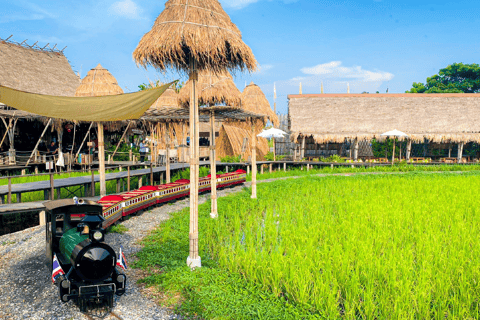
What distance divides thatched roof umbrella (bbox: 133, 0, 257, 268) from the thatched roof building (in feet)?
54.0

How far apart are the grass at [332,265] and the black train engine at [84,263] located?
2.93 feet

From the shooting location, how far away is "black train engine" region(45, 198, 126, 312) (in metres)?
4.17

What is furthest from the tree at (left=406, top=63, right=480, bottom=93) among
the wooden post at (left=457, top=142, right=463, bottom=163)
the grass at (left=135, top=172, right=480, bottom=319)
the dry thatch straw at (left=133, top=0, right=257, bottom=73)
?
the dry thatch straw at (left=133, top=0, right=257, bottom=73)

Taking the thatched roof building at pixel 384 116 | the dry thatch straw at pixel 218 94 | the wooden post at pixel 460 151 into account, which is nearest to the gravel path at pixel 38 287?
the dry thatch straw at pixel 218 94

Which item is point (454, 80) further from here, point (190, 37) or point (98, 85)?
point (190, 37)

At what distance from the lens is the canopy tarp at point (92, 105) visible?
17.7 feet

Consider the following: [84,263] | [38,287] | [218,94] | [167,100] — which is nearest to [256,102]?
[167,100]

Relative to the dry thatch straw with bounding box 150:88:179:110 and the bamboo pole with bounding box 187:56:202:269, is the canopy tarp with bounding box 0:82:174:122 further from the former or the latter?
the dry thatch straw with bounding box 150:88:179:110

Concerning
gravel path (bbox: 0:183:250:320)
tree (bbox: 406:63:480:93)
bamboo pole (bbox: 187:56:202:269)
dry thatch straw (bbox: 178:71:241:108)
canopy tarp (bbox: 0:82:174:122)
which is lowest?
gravel path (bbox: 0:183:250:320)

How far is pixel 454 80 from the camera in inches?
1649

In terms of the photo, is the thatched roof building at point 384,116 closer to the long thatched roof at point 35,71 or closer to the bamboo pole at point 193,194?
the long thatched roof at point 35,71

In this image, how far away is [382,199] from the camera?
10.3m

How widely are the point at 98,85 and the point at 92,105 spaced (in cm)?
820

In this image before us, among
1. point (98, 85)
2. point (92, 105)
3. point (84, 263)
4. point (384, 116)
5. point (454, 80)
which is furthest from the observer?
point (454, 80)
